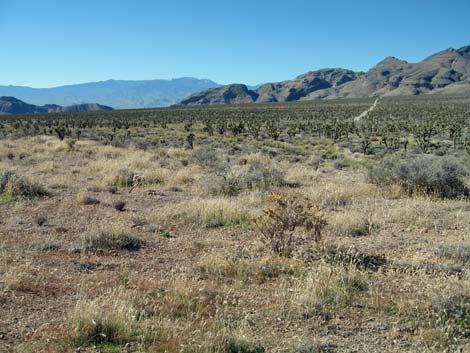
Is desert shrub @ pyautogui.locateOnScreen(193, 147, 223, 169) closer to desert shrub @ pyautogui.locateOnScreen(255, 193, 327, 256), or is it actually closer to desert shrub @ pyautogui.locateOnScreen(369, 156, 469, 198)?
desert shrub @ pyautogui.locateOnScreen(369, 156, 469, 198)

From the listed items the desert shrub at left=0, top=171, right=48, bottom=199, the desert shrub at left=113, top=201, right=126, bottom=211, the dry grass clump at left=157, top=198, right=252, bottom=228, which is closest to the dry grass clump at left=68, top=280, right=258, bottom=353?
the dry grass clump at left=157, top=198, right=252, bottom=228

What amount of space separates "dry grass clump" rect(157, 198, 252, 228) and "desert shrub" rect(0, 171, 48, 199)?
4.15m

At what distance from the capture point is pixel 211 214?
30.1 feet

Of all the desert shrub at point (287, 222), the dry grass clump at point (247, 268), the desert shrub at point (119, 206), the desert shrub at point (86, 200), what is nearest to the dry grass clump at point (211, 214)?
the desert shrub at point (119, 206)

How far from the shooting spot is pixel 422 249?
23.1ft

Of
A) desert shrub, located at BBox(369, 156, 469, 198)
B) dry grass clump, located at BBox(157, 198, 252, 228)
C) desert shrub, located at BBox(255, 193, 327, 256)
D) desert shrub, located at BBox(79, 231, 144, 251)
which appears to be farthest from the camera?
desert shrub, located at BBox(369, 156, 469, 198)

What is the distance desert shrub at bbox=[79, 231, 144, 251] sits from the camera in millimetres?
7273

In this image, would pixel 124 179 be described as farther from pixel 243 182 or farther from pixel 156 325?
pixel 156 325

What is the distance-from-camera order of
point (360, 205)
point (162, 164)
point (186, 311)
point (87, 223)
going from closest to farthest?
1. point (186, 311)
2. point (87, 223)
3. point (360, 205)
4. point (162, 164)

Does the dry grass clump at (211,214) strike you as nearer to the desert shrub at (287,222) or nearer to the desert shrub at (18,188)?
the desert shrub at (287,222)

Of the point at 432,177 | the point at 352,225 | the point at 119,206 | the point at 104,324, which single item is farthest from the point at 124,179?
the point at 104,324

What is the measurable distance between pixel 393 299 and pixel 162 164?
1372 centimetres

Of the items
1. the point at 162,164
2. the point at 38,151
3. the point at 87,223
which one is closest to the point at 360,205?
the point at 87,223

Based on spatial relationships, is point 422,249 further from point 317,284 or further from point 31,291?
point 31,291
